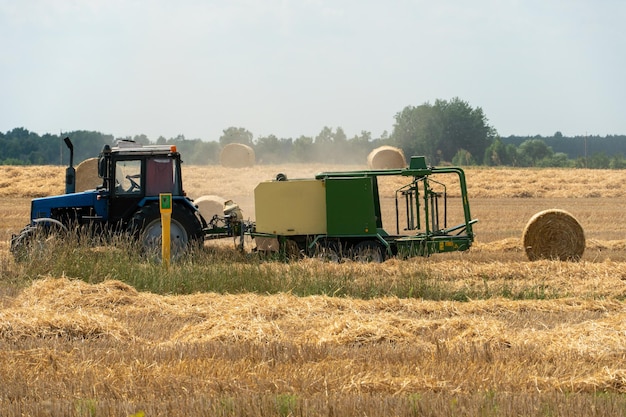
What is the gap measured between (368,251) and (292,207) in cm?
147

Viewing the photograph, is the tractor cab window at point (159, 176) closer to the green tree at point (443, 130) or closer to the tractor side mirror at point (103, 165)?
the tractor side mirror at point (103, 165)

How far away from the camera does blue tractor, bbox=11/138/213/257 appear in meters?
14.7

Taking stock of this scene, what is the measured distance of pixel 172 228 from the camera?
14797 mm

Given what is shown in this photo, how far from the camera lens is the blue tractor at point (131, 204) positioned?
14742 millimetres

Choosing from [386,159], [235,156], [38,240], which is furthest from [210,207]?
[235,156]

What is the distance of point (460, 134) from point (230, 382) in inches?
2799

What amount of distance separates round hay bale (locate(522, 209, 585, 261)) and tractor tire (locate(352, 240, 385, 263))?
272 centimetres

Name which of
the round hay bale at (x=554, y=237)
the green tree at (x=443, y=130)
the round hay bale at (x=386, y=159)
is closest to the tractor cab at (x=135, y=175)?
the round hay bale at (x=554, y=237)

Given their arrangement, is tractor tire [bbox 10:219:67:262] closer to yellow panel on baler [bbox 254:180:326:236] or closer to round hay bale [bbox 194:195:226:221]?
yellow panel on baler [bbox 254:180:326:236]

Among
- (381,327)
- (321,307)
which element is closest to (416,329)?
(381,327)

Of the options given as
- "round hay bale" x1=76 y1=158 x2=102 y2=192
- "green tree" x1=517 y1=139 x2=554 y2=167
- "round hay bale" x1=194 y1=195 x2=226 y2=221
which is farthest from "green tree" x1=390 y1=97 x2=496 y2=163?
"round hay bale" x1=194 y1=195 x2=226 y2=221

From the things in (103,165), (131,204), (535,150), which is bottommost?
(131,204)

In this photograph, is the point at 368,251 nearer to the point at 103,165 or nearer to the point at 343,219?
the point at 343,219

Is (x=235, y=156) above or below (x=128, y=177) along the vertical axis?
above
